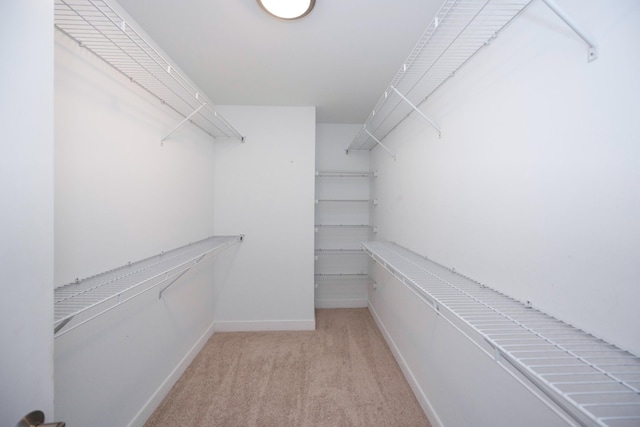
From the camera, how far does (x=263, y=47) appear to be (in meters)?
1.55

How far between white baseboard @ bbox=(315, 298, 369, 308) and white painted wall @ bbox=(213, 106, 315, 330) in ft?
1.85

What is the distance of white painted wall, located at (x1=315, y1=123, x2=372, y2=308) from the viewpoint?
3.05 meters

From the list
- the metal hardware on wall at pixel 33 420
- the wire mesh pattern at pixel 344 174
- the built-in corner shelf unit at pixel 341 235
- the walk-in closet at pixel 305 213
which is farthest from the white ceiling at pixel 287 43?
the metal hardware on wall at pixel 33 420

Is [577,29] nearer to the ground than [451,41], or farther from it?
nearer to the ground

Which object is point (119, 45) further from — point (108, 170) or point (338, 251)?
point (338, 251)

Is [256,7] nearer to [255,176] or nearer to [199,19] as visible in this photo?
[199,19]

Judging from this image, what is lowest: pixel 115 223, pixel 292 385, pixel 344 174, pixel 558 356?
pixel 292 385

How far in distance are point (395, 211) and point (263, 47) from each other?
62.7 inches

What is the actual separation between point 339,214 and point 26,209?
269cm

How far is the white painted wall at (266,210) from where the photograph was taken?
2516 millimetres

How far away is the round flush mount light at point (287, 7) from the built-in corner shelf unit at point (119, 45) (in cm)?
54

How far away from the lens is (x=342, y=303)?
3.13 metres

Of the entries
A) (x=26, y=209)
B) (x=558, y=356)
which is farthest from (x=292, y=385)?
(x=26, y=209)

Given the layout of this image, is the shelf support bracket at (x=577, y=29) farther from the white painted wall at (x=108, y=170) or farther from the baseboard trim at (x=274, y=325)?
the baseboard trim at (x=274, y=325)
